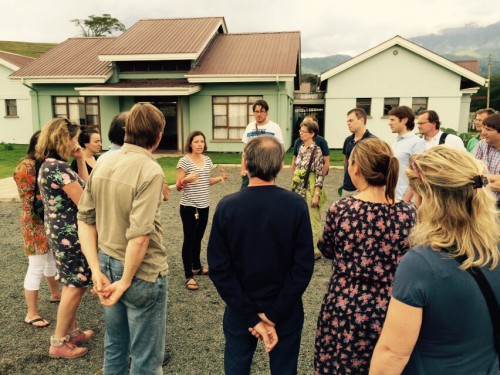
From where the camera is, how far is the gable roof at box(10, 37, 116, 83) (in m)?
18.4

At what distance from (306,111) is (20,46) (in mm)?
43298

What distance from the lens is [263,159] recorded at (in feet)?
6.78

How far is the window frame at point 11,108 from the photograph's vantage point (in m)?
22.7

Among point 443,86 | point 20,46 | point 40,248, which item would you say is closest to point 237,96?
point 443,86

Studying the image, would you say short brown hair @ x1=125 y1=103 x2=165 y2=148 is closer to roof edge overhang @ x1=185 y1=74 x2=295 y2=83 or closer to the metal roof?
roof edge overhang @ x1=185 y1=74 x2=295 y2=83

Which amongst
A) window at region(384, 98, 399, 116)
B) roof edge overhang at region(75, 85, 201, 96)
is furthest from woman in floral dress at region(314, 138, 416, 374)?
window at region(384, 98, 399, 116)

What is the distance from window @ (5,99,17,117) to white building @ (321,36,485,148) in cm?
1743

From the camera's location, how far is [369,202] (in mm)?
2117

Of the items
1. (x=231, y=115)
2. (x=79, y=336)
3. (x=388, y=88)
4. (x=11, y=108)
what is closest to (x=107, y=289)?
(x=79, y=336)

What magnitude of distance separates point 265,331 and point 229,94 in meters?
16.9

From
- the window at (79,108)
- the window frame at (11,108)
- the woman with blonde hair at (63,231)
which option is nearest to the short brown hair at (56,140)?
the woman with blonde hair at (63,231)

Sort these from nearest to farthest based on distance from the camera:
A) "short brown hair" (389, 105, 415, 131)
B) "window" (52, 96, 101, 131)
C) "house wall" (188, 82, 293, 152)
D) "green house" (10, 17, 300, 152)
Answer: "short brown hair" (389, 105, 415, 131), "green house" (10, 17, 300, 152), "house wall" (188, 82, 293, 152), "window" (52, 96, 101, 131)

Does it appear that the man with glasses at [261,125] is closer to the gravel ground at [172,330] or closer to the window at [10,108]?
the gravel ground at [172,330]

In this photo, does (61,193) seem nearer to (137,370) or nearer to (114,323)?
(114,323)
